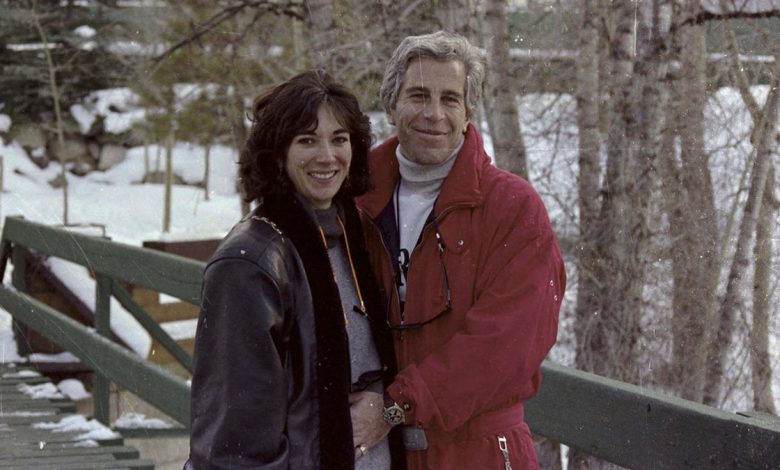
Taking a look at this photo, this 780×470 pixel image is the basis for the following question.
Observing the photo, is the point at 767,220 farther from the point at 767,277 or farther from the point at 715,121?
the point at 715,121

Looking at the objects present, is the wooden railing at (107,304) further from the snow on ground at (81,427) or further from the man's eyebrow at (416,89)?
the man's eyebrow at (416,89)

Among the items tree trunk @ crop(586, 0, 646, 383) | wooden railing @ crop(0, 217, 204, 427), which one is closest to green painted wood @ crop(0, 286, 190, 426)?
wooden railing @ crop(0, 217, 204, 427)

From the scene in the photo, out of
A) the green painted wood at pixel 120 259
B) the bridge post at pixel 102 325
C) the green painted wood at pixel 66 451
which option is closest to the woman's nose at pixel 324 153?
the green painted wood at pixel 120 259

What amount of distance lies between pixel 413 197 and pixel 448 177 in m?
0.13

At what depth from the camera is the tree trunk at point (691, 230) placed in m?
10.1

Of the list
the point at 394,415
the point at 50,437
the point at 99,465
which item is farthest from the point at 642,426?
the point at 50,437

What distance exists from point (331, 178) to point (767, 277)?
904cm

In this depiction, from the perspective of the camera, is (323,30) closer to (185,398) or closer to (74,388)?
(74,388)

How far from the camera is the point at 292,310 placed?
Result: 7.03 ft

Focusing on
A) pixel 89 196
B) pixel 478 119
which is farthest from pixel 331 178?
pixel 89 196

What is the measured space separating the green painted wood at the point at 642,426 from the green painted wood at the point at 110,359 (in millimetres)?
2179

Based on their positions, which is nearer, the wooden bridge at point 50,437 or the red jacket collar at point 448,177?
the red jacket collar at point 448,177

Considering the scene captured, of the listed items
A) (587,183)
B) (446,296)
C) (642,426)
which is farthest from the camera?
(587,183)

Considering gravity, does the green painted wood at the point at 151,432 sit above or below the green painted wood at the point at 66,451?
below
